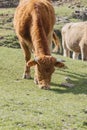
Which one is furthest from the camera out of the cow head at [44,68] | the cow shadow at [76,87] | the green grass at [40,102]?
the cow shadow at [76,87]

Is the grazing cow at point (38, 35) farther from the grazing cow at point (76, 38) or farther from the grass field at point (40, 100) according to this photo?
the grazing cow at point (76, 38)

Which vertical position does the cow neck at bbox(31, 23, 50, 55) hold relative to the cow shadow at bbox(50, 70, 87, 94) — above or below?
above

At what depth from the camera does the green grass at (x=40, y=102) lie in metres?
6.99

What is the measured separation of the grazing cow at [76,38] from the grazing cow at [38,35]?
21.7ft

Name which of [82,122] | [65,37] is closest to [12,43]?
[65,37]

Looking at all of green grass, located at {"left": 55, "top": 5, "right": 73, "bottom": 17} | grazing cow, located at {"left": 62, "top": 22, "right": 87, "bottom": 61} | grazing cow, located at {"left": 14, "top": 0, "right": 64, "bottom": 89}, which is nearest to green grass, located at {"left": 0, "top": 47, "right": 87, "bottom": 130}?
grazing cow, located at {"left": 14, "top": 0, "right": 64, "bottom": 89}

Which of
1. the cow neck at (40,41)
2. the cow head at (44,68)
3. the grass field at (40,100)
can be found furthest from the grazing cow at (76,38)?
the cow head at (44,68)

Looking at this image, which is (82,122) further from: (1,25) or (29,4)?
(1,25)

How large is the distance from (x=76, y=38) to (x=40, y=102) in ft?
35.7

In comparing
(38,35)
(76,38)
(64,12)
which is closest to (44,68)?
(38,35)

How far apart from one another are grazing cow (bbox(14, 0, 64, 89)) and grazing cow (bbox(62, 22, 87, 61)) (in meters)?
6.62

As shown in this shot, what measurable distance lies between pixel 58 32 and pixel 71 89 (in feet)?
54.4

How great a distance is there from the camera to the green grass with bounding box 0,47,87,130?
22.9 ft

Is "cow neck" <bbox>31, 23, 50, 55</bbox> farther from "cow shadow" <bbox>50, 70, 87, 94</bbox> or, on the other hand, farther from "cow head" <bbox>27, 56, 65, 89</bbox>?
"cow shadow" <bbox>50, 70, 87, 94</bbox>
